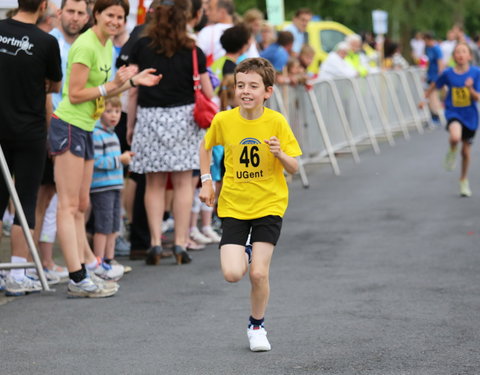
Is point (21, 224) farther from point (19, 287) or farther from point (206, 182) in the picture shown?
point (206, 182)

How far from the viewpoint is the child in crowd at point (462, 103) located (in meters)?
13.7

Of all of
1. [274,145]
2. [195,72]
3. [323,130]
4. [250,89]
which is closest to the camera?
[274,145]

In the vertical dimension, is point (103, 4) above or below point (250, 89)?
above

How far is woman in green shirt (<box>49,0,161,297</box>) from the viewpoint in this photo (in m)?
7.98

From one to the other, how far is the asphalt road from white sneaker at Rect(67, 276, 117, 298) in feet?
0.29

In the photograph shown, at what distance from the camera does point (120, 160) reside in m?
9.00

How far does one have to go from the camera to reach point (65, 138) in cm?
801

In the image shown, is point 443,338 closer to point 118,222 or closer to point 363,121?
point 118,222

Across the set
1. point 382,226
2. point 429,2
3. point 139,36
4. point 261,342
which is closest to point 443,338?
point 261,342

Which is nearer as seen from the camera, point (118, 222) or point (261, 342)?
point (261, 342)

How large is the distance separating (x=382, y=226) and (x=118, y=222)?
3311mm

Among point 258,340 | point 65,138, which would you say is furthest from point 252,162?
point 65,138

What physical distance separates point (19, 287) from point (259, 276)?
8.36 ft

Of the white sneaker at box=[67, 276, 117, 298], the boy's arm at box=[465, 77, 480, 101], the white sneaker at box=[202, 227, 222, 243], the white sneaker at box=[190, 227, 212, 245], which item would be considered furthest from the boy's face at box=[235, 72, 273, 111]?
the boy's arm at box=[465, 77, 480, 101]
